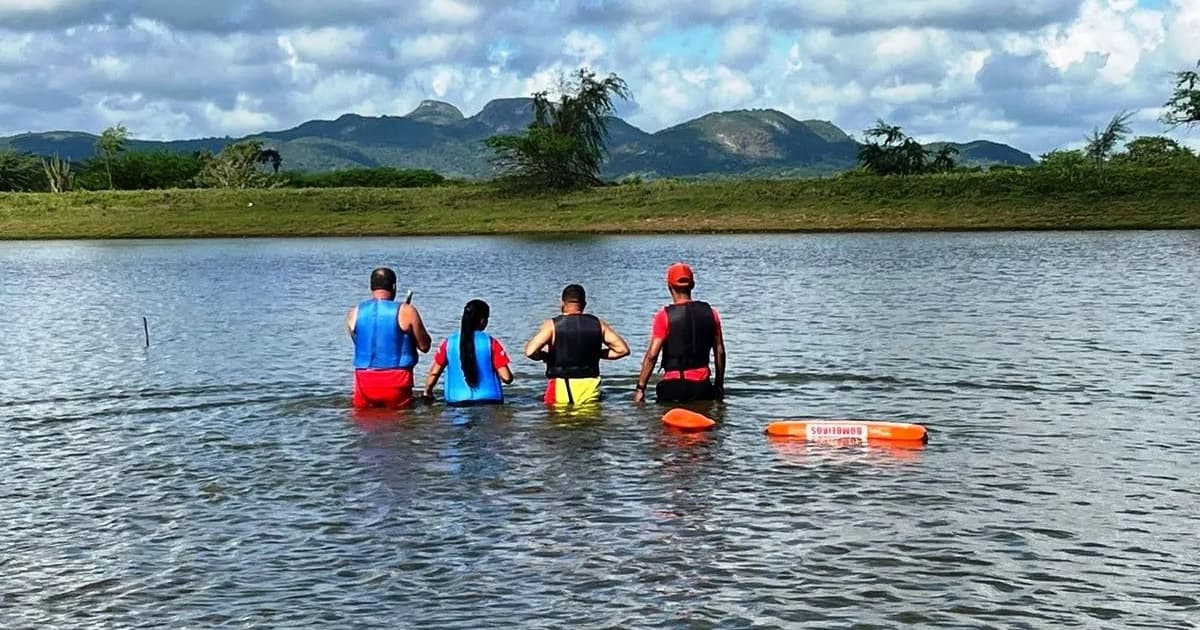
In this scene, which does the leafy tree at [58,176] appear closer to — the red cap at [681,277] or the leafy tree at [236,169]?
the leafy tree at [236,169]

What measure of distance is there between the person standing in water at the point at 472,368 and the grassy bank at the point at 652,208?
225 feet

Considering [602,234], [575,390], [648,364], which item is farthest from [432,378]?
[602,234]

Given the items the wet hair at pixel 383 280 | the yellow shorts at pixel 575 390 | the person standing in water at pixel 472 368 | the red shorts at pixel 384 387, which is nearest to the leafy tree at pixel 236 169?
the red shorts at pixel 384 387

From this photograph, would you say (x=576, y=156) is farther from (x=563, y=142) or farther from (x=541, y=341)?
(x=541, y=341)

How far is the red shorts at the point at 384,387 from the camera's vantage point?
21109 millimetres

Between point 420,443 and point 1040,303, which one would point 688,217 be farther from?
point 420,443

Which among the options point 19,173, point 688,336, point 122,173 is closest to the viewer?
point 688,336

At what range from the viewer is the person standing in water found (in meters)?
20.8

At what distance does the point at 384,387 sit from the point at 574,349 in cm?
298

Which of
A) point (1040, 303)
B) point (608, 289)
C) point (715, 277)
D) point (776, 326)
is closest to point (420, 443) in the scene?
point (776, 326)

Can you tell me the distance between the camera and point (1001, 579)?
1191 centimetres

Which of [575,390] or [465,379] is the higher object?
[465,379]

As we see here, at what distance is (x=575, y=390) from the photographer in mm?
21047

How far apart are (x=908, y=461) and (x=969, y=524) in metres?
3.09
